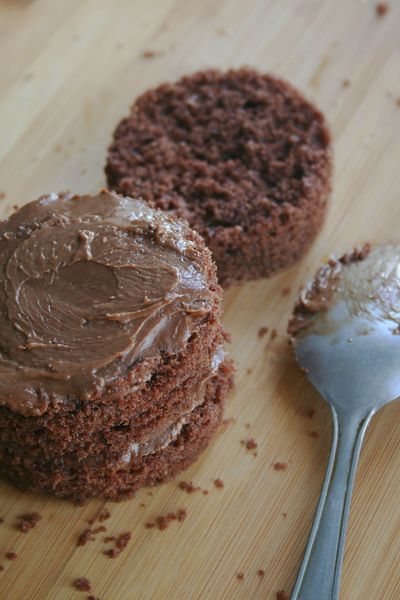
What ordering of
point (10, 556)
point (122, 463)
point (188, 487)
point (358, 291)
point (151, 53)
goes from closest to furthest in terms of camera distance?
point (122, 463) → point (10, 556) → point (188, 487) → point (358, 291) → point (151, 53)

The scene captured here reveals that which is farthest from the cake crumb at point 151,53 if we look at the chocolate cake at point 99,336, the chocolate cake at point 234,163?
the chocolate cake at point 99,336

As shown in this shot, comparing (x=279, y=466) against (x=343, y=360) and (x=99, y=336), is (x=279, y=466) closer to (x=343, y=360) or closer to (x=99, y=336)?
(x=343, y=360)

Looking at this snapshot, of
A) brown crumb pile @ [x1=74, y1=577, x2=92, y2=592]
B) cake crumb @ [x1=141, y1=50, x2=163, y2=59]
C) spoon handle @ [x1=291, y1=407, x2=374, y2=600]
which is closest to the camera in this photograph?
spoon handle @ [x1=291, y1=407, x2=374, y2=600]

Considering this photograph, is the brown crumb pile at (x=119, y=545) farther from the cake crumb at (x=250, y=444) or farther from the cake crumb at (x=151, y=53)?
the cake crumb at (x=151, y=53)

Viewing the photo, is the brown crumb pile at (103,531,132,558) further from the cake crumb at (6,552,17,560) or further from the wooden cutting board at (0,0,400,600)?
the cake crumb at (6,552,17,560)

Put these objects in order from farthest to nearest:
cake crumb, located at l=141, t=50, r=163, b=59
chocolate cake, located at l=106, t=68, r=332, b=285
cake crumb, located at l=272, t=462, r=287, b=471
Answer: cake crumb, located at l=141, t=50, r=163, b=59 < chocolate cake, located at l=106, t=68, r=332, b=285 < cake crumb, located at l=272, t=462, r=287, b=471

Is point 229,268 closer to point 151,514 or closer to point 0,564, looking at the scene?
point 151,514

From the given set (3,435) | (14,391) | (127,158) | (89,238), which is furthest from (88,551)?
(127,158)

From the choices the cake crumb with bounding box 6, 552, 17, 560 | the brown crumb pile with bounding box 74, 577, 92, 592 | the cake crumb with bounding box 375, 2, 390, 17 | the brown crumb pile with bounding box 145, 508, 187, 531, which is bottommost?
the cake crumb with bounding box 6, 552, 17, 560

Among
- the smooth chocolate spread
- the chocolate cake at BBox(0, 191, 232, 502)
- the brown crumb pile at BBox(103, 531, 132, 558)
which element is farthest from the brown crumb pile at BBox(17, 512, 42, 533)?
the smooth chocolate spread

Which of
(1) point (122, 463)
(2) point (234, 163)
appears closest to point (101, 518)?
(1) point (122, 463)
